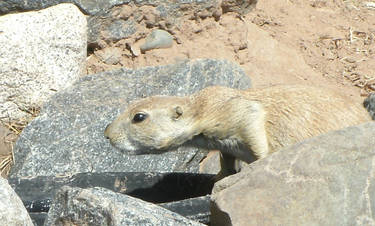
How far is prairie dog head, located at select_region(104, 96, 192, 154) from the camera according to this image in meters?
6.79

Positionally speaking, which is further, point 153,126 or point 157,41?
point 157,41

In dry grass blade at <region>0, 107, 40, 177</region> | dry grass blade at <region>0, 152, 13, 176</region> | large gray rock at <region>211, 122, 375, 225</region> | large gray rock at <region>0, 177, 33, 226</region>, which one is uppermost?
large gray rock at <region>211, 122, 375, 225</region>

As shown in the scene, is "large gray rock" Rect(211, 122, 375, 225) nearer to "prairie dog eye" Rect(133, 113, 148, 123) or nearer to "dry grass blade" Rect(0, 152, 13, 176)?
"prairie dog eye" Rect(133, 113, 148, 123)

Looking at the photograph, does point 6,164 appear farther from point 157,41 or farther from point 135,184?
point 157,41

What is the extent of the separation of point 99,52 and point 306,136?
12.4 ft

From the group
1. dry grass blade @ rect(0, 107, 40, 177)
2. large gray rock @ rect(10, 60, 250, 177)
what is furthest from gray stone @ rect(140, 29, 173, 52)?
dry grass blade @ rect(0, 107, 40, 177)

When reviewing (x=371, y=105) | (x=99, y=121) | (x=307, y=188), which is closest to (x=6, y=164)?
(x=99, y=121)

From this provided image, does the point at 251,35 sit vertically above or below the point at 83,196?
below

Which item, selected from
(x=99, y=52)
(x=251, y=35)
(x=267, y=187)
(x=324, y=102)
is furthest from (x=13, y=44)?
(x=267, y=187)

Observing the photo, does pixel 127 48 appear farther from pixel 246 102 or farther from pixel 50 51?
pixel 246 102

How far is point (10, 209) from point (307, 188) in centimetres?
184

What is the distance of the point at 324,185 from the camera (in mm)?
5492

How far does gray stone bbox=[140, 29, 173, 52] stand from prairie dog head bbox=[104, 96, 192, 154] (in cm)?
297

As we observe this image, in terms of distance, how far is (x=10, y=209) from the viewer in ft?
17.9
